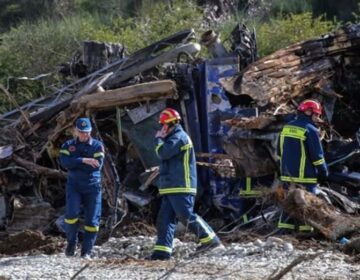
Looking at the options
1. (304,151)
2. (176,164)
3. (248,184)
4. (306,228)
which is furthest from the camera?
(248,184)

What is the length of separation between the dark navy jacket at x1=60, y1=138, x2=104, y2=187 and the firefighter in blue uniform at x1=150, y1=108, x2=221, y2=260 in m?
0.93

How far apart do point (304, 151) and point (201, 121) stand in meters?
3.13

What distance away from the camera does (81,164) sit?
1029 centimetres

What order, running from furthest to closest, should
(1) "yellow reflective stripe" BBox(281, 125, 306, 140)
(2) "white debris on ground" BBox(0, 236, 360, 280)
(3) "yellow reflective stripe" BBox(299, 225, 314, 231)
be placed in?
(1) "yellow reflective stripe" BBox(281, 125, 306, 140), (3) "yellow reflective stripe" BBox(299, 225, 314, 231), (2) "white debris on ground" BBox(0, 236, 360, 280)

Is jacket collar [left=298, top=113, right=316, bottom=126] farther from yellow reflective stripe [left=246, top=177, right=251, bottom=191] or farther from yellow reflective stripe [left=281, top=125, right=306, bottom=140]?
yellow reflective stripe [left=246, top=177, right=251, bottom=191]

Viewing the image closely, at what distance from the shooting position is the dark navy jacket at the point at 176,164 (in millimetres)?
9648

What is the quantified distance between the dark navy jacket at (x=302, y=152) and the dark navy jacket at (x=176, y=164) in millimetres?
1324

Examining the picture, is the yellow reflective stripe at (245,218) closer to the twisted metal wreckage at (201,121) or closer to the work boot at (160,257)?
the twisted metal wreckage at (201,121)

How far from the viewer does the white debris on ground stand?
25.6 ft

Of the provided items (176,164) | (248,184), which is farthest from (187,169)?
(248,184)

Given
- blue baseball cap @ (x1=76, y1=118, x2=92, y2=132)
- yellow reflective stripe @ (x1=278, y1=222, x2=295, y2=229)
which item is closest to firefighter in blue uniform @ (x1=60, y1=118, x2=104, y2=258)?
blue baseball cap @ (x1=76, y1=118, x2=92, y2=132)

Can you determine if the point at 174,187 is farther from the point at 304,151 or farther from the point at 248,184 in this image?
A: the point at 248,184

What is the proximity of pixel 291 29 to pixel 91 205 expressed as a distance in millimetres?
9744

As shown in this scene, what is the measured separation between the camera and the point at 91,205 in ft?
34.2
